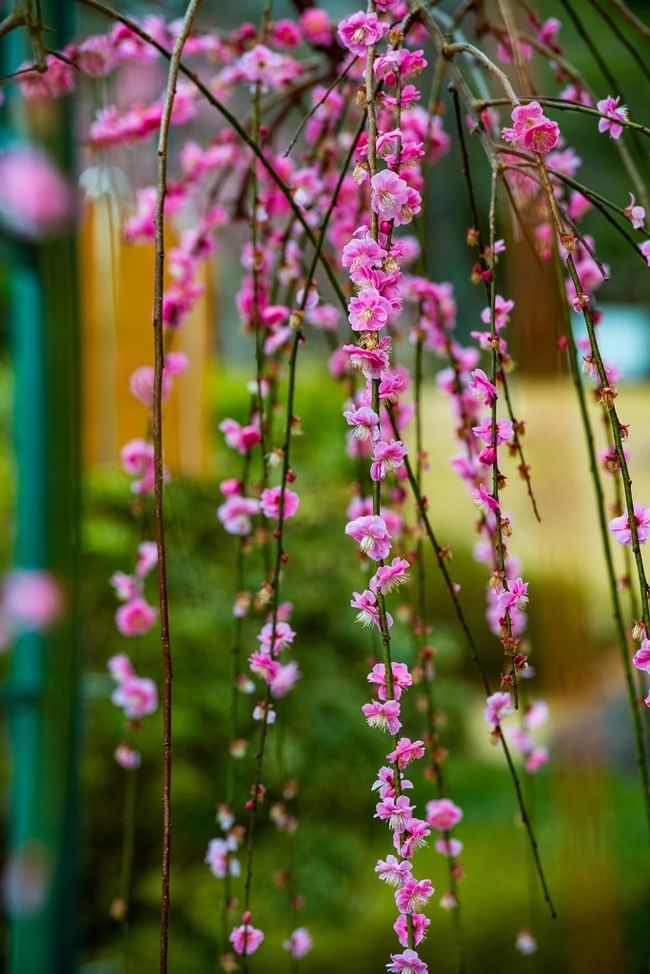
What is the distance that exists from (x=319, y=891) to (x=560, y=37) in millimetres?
2279

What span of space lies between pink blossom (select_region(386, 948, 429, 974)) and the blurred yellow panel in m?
1.37

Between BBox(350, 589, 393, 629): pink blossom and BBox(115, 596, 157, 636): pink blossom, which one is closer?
BBox(350, 589, 393, 629): pink blossom

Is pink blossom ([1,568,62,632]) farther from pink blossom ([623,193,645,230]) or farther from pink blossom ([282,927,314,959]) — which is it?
pink blossom ([623,193,645,230])

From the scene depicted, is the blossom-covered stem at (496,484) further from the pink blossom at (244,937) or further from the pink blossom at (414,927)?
the pink blossom at (244,937)

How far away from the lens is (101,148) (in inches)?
30.3

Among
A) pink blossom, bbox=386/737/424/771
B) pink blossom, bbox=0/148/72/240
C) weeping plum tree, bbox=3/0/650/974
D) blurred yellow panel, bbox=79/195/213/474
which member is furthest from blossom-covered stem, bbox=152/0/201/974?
blurred yellow panel, bbox=79/195/213/474

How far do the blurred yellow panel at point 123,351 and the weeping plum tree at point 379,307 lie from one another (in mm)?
713

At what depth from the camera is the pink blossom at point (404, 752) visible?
0.44 m

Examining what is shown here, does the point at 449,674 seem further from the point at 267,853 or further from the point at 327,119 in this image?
the point at 327,119

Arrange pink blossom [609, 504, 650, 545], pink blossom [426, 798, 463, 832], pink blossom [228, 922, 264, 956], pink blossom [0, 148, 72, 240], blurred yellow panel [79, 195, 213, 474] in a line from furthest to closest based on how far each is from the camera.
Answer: blurred yellow panel [79, 195, 213, 474], pink blossom [0, 148, 72, 240], pink blossom [426, 798, 463, 832], pink blossom [228, 922, 264, 956], pink blossom [609, 504, 650, 545]

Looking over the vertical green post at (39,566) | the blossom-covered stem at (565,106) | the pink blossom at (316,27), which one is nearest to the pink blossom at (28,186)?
the vertical green post at (39,566)

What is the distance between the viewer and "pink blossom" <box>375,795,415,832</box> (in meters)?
0.44

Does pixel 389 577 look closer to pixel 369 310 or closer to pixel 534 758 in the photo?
pixel 369 310

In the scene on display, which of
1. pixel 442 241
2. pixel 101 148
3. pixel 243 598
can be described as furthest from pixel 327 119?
pixel 442 241
